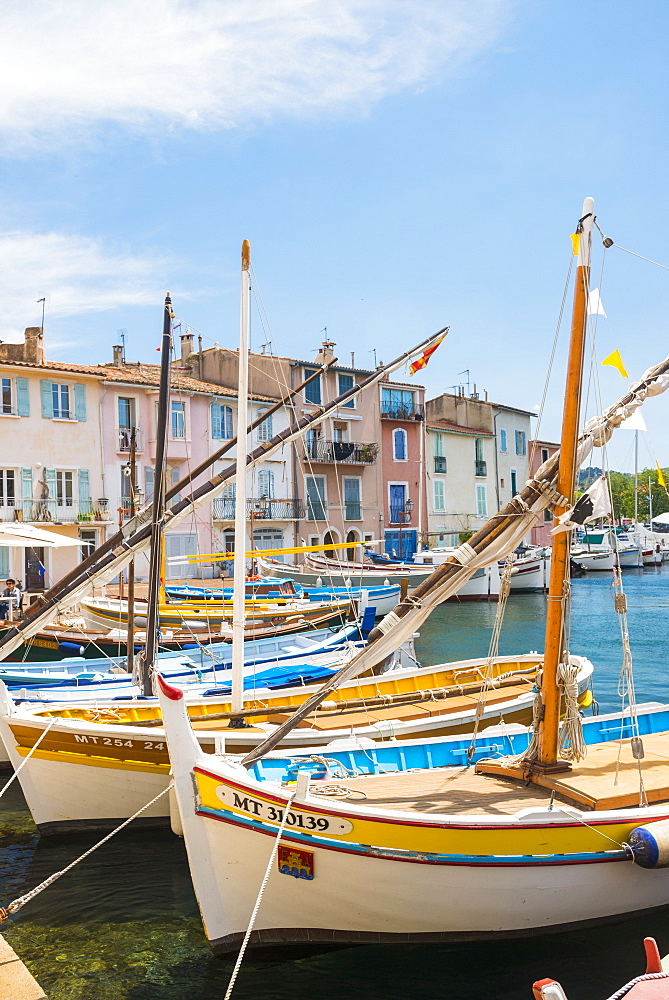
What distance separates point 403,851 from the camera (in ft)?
24.7

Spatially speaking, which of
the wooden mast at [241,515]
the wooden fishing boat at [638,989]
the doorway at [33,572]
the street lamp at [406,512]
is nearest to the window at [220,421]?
the doorway at [33,572]

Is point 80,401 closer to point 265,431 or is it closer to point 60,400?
point 60,400

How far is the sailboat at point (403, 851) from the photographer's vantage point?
24.8 ft

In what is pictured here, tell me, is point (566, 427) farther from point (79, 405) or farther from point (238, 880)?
point (79, 405)

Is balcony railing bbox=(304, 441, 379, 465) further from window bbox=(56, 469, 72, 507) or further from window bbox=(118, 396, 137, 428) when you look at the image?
window bbox=(56, 469, 72, 507)

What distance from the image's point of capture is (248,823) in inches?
304

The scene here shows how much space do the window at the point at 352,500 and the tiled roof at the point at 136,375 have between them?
7455mm

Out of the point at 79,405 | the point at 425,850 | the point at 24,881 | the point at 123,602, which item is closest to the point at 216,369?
the point at 79,405

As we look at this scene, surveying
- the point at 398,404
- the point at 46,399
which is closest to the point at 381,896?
the point at 46,399

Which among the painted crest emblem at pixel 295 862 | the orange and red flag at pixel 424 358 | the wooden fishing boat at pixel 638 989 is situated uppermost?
the orange and red flag at pixel 424 358

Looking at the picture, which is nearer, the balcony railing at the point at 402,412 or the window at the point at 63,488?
the window at the point at 63,488

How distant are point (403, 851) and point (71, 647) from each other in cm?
1771

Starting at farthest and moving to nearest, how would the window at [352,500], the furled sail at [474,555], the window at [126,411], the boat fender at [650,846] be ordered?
the window at [352,500] → the window at [126,411] → the furled sail at [474,555] → the boat fender at [650,846]

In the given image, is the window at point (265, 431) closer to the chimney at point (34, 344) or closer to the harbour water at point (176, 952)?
the chimney at point (34, 344)
